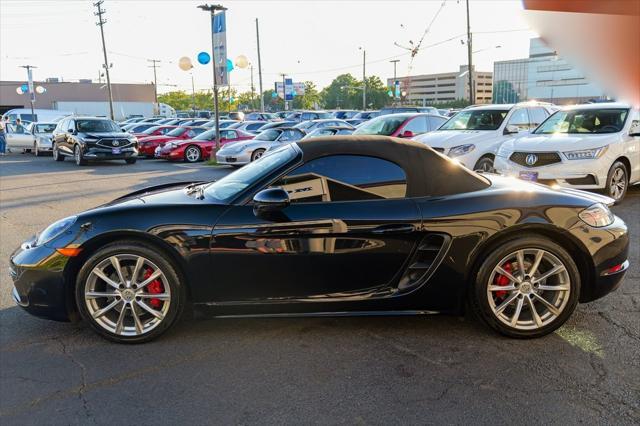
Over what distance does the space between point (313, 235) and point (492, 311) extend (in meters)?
1.32

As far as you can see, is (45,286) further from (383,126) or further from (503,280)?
(383,126)

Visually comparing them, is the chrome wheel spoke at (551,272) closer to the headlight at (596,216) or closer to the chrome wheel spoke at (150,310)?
the headlight at (596,216)

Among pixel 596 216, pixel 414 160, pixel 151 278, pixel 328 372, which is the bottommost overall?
pixel 328 372

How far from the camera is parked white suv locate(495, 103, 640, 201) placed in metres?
7.79

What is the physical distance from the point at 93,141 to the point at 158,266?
15.3 metres

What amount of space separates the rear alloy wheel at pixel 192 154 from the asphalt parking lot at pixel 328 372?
1470 cm

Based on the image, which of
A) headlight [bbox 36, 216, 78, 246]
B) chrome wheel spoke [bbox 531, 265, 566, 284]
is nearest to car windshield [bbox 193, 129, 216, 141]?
headlight [bbox 36, 216, 78, 246]

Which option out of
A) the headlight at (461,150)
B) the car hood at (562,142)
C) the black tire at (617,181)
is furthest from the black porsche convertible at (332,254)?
the headlight at (461,150)

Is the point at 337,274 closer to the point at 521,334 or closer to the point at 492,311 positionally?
the point at 492,311

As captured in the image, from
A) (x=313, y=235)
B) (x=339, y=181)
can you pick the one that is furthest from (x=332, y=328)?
(x=339, y=181)

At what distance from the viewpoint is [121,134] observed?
18.0 meters

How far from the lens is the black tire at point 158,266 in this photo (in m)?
3.61

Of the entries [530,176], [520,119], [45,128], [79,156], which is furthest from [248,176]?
[45,128]

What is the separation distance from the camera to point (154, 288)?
12.0 ft
